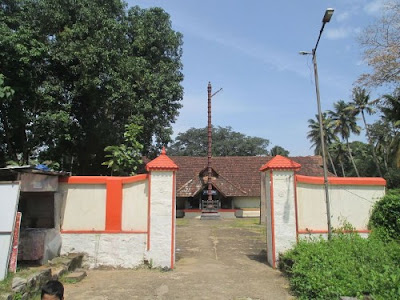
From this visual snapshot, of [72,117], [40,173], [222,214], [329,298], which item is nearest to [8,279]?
[40,173]

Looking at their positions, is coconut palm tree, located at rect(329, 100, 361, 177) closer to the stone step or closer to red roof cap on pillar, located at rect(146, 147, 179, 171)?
the stone step

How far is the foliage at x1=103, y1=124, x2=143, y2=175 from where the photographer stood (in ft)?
37.8

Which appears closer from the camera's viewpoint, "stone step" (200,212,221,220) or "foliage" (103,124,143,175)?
"foliage" (103,124,143,175)

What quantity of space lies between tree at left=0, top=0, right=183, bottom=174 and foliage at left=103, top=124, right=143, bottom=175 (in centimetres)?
174

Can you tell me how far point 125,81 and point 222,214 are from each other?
15164 mm

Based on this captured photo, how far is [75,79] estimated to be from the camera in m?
13.7

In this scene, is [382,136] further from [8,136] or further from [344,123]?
[8,136]

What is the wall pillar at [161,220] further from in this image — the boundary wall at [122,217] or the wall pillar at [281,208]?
the wall pillar at [281,208]

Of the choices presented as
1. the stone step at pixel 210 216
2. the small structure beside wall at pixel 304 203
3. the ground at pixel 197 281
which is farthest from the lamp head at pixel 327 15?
the stone step at pixel 210 216

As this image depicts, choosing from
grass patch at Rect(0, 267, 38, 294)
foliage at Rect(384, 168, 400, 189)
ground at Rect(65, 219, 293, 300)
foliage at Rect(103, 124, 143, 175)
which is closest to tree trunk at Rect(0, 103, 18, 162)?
foliage at Rect(103, 124, 143, 175)

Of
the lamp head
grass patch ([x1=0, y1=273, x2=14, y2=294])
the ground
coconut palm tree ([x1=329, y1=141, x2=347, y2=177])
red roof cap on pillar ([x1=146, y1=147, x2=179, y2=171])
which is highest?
coconut palm tree ([x1=329, y1=141, x2=347, y2=177])

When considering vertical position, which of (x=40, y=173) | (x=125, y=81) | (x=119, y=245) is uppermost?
(x=125, y=81)

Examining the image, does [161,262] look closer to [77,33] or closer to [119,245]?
[119,245]

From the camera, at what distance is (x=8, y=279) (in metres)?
5.80
